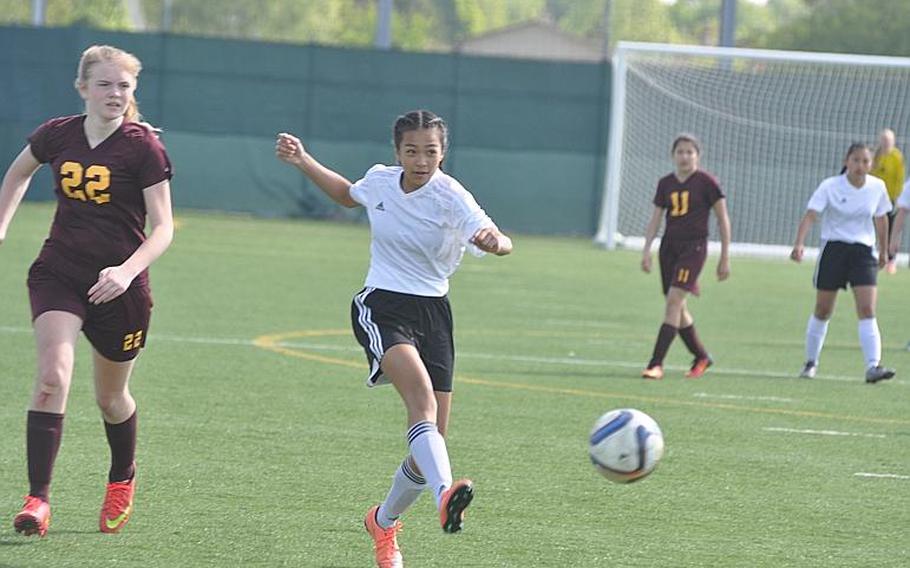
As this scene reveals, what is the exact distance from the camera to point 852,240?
1293 cm

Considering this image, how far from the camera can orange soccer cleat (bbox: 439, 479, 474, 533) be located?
5.70m

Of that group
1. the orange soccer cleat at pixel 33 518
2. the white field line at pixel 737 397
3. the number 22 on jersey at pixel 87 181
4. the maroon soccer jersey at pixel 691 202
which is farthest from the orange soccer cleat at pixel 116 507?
the maroon soccer jersey at pixel 691 202

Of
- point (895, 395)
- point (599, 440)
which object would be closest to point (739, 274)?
point (895, 395)

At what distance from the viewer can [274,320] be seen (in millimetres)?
15312

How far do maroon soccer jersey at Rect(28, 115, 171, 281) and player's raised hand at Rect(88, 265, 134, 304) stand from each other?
290mm

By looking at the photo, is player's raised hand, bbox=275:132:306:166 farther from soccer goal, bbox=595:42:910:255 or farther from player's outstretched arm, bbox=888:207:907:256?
soccer goal, bbox=595:42:910:255

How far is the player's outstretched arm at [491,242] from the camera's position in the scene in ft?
20.3

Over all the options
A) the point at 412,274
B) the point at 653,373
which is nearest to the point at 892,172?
the point at 653,373

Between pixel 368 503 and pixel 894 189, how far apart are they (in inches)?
595

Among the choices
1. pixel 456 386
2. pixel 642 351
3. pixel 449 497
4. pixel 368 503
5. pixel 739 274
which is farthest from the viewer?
pixel 739 274

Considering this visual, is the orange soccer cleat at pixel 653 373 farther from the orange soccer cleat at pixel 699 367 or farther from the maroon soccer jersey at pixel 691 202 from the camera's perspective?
the maroon soccer jersey at pixel 691 202

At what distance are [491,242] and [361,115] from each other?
84.5ft

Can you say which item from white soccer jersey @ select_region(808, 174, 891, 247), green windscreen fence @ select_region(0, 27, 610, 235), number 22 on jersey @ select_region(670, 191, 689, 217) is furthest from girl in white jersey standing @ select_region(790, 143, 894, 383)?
green windscreen fence @ select_region(0, 27, 610, 235)

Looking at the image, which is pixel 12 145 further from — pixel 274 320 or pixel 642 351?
pixel 642 351
